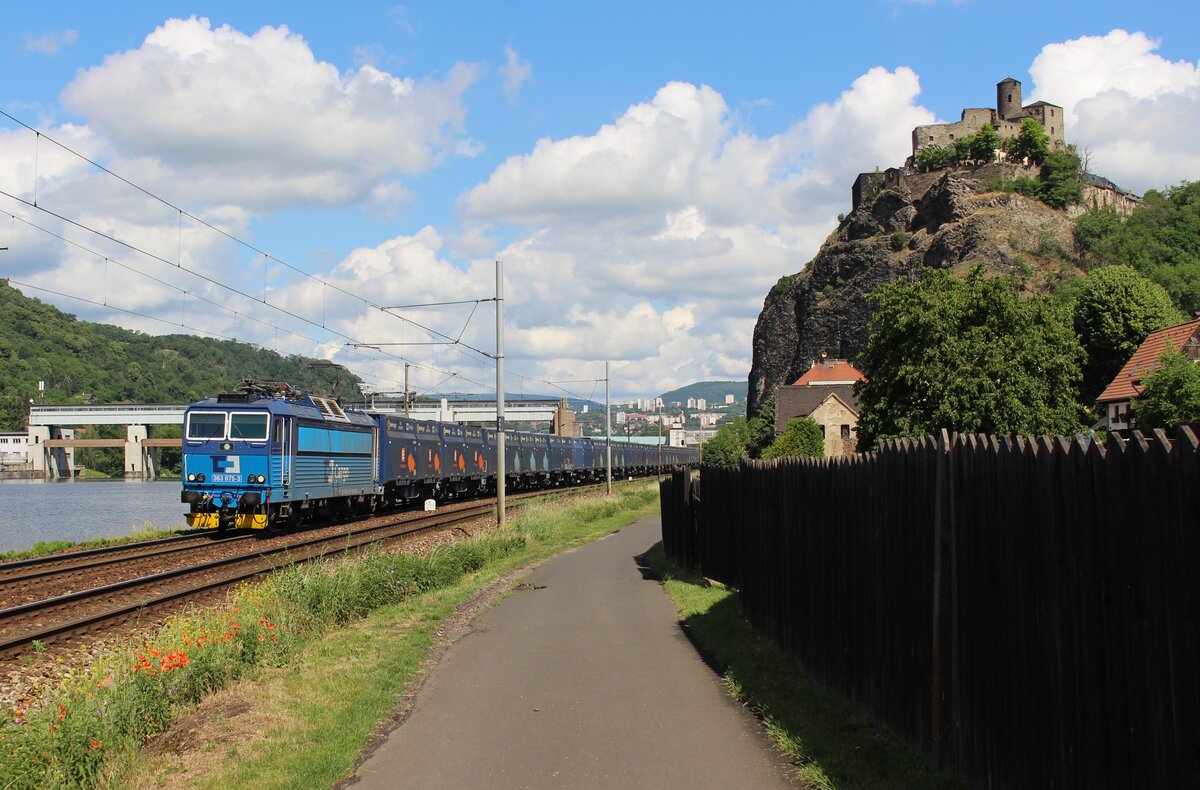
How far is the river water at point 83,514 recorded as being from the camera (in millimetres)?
37062

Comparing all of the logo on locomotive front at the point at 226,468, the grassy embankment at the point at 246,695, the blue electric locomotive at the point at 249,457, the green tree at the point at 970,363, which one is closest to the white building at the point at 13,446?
the green tree at the point at 970,363

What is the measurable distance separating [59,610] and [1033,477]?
13689 millimetres

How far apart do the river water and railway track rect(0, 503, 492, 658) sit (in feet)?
39.3

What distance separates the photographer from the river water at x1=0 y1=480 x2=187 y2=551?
3706 cm

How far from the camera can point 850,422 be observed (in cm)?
9112

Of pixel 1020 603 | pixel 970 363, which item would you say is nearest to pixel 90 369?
pixel 970 363

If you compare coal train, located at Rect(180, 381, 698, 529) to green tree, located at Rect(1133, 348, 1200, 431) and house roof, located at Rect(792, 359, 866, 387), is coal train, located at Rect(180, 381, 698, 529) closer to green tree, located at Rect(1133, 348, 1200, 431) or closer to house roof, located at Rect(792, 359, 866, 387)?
green tree, located at Rect(1133, 348, 1200, 431)

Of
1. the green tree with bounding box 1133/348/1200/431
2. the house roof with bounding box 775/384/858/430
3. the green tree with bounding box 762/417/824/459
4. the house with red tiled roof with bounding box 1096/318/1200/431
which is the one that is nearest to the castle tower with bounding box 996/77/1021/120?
the house roof with bounding box 775/384/858/430

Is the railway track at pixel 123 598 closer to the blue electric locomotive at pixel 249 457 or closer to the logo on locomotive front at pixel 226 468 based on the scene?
the blue electric locomotive at pixel 249 457

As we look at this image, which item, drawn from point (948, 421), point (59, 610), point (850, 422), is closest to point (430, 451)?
point (948, 421)

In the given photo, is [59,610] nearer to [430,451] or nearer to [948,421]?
[430,451]

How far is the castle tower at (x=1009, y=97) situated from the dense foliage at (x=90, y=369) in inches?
3970

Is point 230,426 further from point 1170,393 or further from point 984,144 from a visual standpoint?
point 984,144

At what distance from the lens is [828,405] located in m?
91.4
